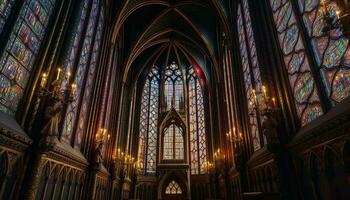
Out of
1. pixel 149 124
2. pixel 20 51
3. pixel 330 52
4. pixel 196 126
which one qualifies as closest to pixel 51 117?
pixel 20 51

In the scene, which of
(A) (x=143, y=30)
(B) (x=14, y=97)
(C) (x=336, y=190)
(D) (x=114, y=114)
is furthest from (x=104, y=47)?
(C) (x=336, y=190)

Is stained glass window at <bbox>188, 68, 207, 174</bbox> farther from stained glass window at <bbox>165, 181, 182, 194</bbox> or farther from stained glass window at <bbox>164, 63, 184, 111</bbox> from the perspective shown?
stained glass window at <bbox>165, 181, 182, 194</bbox>

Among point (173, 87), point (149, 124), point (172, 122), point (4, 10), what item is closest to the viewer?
point (4, 10)

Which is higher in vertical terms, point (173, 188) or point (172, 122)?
point (172, 122)

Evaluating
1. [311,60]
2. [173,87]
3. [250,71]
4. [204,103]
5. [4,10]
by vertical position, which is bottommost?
[311,60]

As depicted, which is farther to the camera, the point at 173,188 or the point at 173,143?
the point at 173,143

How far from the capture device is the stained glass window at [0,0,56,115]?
567cm

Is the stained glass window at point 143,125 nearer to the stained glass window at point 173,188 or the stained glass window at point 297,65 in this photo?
the stained glass window at point 173,188

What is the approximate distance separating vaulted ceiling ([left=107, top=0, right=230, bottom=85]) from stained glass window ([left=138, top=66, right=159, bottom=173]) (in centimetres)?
284

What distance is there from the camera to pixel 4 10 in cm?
566

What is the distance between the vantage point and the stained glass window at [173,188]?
21225 millimetres

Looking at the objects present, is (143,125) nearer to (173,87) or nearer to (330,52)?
(173,87)

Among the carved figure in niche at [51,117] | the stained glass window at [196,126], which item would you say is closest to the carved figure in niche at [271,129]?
the carved figure in niche at [51,117]

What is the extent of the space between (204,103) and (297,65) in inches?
667
